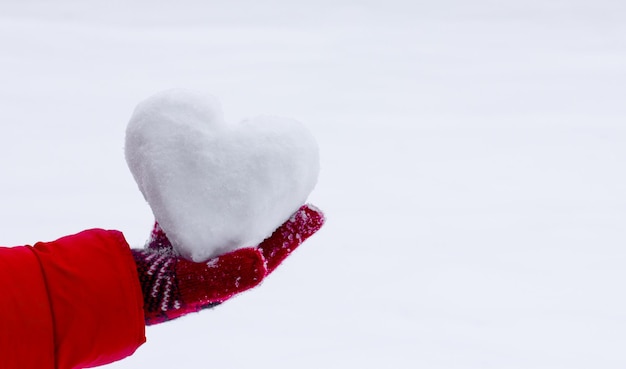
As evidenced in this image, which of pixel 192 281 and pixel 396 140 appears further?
pixel 396 140

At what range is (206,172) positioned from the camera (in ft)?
1.45

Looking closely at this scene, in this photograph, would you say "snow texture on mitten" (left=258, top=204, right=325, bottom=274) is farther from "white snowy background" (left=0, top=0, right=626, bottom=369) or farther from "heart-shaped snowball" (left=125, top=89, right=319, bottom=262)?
"white snowy background" (left=0, top=0, right=626, bottom=369)

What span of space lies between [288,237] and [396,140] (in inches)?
41.6

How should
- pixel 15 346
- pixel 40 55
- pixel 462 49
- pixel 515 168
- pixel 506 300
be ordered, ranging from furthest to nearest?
1. pixel 462 49
2. pixel 40 55
3. pixel 515 168
4. pixel 506 300
5. pixel 15 346

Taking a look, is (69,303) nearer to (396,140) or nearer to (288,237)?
(288,237)

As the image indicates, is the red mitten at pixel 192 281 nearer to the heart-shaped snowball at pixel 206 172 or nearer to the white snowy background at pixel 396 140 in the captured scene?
the heart-shaped snowball at pixel 206 172

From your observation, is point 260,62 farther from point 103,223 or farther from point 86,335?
point 86,335

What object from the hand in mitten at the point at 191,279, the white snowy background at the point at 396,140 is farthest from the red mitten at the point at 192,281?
the white snowy background at the point at 396,140

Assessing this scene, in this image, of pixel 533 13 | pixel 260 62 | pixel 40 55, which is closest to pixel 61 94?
pixel 40 55

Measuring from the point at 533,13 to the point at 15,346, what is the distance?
1685 millimetres

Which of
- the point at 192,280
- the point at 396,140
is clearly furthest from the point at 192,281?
the point at 396,140

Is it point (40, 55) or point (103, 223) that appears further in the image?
point (40, 55)

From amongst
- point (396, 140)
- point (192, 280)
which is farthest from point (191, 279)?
point (396, 140)

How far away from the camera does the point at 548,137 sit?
156 centimetres
